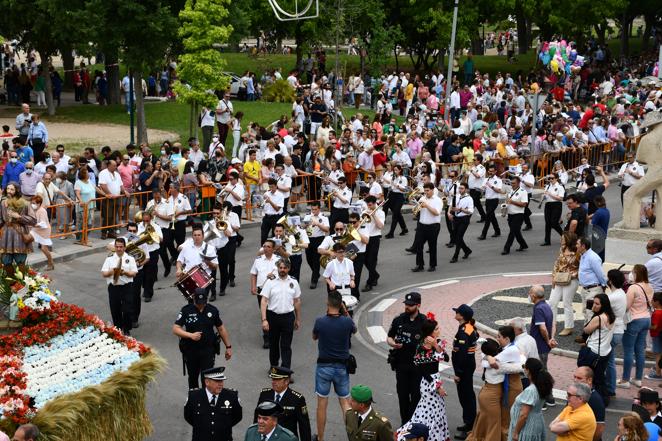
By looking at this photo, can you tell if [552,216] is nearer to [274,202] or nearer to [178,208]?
[274,202]

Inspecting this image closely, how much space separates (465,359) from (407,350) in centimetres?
69

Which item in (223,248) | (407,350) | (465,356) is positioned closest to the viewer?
(465,356)

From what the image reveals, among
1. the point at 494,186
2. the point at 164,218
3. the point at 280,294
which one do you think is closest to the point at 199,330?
the point at 280,294

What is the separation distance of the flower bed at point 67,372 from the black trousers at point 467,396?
3.58 metres

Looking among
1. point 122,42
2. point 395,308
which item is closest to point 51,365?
point 395,308

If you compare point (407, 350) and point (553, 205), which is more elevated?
point (553, 205)

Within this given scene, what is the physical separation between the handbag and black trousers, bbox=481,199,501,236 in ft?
24.1

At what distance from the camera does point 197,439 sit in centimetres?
1148

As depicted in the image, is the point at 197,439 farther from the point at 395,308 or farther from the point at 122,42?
the point at 122,42

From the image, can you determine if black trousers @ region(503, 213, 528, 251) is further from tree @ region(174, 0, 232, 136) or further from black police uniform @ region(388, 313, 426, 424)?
black police uniform @ region(388, 313, 426, 424)

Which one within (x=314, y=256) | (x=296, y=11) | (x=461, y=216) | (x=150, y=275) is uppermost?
(x=296, y=11)

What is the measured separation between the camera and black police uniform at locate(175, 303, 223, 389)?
45.2 ft

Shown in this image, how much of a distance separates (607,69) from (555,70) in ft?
22.7

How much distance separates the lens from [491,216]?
974 inches
